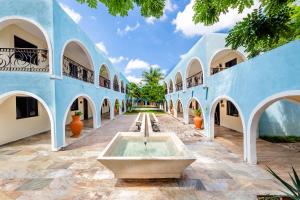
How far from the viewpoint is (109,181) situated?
4.62 metres

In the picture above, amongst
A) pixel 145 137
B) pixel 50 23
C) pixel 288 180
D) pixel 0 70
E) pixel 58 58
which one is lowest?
pixel 288 180

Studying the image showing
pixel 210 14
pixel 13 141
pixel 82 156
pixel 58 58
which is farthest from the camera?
pixel 13 141

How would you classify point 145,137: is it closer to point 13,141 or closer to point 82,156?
point 82,156

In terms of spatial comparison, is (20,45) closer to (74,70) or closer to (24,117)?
(74,70)

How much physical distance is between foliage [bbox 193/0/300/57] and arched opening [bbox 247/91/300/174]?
198cm

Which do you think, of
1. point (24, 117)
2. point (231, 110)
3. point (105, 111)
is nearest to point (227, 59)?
point (231, 110)

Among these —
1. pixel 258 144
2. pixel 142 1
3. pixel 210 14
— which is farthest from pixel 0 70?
pixel 258 144

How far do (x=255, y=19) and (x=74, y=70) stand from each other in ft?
31.6

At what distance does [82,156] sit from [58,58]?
4.48 meters

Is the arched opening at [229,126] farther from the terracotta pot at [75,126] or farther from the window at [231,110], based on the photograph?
the terracotta pot at [75,126]

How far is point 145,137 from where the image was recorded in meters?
6.91

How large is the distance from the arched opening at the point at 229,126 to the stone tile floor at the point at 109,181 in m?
1.34

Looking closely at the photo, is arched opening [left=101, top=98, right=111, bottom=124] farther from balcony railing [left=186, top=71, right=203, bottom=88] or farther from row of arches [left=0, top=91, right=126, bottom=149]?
balcony railing [left=186, top=71, right=203, bottom=88]

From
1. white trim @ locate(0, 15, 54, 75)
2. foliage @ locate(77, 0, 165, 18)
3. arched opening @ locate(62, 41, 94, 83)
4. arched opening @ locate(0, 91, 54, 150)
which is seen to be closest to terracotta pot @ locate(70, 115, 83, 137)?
arched opening @ locate(0, 91, 54, 150)
